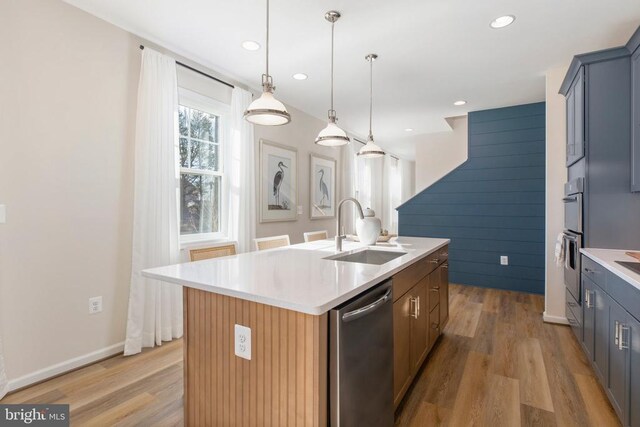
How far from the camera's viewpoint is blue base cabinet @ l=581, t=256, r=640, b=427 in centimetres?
151

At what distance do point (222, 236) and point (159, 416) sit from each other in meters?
1.91

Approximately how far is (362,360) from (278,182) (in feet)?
10.3

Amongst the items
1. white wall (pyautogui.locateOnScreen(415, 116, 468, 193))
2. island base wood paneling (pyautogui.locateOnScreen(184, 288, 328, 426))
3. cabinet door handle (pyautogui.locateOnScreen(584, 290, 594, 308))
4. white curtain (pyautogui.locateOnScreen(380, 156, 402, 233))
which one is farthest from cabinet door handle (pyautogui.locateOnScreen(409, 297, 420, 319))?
white curtain (pyautogui.locateOnScreen(380, 156, 402, 233))

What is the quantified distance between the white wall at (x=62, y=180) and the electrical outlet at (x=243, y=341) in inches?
68.2

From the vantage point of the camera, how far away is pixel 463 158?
5859mm

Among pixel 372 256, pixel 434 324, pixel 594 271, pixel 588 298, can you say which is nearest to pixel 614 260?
pixel 594 271

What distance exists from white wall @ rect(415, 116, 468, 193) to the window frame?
3.90 metres

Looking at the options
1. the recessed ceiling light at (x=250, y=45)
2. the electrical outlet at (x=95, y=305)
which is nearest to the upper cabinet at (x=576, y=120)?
the recessed ceiling light at (x=250, y=45)

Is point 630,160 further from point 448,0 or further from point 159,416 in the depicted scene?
point 159,416

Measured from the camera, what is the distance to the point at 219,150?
3.46 metres

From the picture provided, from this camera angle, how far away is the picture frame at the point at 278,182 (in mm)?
4008

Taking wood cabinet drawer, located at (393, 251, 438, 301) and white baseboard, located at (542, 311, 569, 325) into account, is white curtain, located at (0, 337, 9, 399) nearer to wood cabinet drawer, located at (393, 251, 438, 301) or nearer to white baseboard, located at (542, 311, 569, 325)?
wood cabinet drawer, located at (393, 251, 438, 301)

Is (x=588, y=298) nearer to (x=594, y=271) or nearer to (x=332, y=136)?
(x=594, y=271)

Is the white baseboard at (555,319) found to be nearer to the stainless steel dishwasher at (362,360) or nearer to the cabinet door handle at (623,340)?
the cabinet door handle at (623,340)
